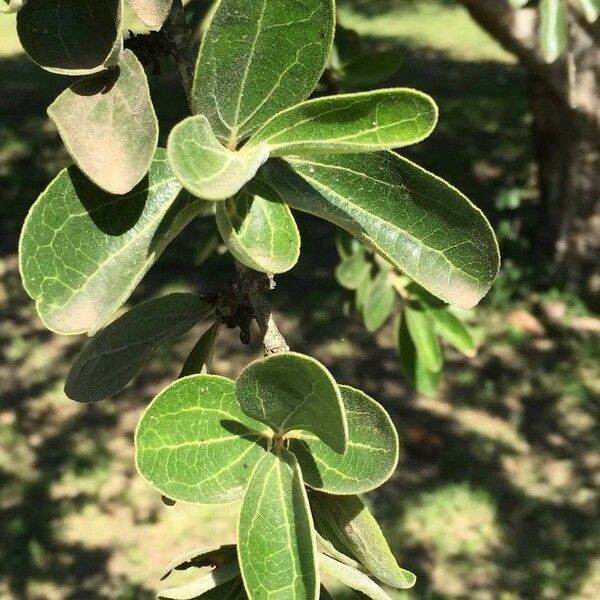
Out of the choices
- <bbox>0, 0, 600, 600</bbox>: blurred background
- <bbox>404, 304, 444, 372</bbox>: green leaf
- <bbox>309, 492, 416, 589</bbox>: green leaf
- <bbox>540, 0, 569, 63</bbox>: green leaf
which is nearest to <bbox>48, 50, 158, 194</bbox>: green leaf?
<bbox>309, 492, 416, 589</bbox>: green leaf

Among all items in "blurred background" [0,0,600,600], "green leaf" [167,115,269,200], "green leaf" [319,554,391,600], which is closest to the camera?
"green leaf" [167,115,269,200]

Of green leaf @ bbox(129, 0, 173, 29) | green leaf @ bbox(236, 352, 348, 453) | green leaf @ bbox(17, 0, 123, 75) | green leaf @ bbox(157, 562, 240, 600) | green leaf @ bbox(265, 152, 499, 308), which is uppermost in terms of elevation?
green leaf @ bbox(129, 0, 173, 29)

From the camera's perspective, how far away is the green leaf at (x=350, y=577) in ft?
2.74

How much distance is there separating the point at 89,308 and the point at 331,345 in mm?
4342

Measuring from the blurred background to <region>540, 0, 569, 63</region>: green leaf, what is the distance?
2210mm

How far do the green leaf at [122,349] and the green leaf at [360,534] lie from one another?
225 millimetres

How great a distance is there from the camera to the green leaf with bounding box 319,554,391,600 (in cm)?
83

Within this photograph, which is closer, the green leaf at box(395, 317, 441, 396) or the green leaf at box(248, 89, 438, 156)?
the green leaf at box(248, 89, 438, 156)

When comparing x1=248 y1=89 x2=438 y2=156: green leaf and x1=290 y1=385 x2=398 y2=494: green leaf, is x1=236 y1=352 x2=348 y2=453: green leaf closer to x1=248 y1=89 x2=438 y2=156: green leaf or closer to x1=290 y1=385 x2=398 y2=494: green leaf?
x1=290 y1=385 x2=398 y2=494: green leaf

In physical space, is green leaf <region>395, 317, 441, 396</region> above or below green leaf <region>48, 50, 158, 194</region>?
below

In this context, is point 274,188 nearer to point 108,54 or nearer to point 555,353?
point 108,54

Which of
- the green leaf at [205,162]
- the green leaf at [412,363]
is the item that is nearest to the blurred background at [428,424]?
the green leaf at [412,363]

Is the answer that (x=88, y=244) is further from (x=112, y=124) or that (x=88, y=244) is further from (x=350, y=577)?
(x=350, y=577)

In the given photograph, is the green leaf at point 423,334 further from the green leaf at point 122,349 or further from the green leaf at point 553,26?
the green leaf at point 122,349
